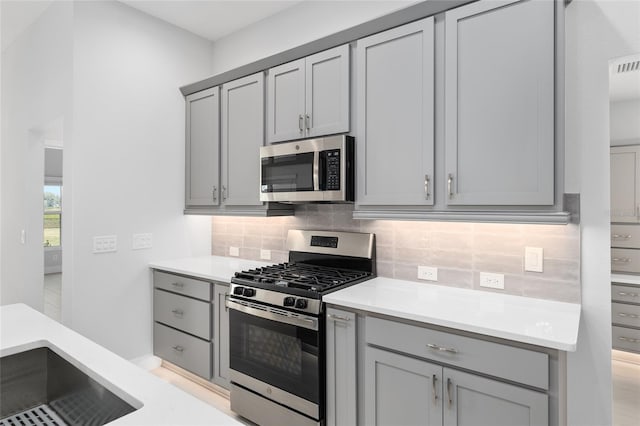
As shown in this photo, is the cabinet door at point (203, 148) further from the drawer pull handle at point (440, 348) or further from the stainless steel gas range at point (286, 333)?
the drawer pull handle at point (440, 348)

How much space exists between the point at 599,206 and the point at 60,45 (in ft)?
11.8

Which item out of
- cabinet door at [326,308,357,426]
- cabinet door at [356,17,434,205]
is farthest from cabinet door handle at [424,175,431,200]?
cabinet door at [326,308,357,426]

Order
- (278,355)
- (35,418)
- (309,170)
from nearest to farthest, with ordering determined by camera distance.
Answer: (35,418)
(278,355)
(309,170)

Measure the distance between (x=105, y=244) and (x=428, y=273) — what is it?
2343 mm

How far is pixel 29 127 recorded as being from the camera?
3.29m

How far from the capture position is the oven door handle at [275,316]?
80.0 inches

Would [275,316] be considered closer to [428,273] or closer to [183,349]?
[428,273]

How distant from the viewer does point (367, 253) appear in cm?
252

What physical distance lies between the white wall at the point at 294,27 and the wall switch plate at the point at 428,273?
1627mm

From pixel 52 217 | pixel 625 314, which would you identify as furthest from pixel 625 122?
pixel 52 217

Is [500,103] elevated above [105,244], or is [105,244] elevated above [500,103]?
[500,103]

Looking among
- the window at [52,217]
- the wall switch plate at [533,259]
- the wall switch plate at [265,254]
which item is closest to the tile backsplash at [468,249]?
the wall switch plate at [533,259]

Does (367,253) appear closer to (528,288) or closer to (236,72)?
(528,288)

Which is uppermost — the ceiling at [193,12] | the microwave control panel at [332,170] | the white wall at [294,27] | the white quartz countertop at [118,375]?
the ceiling at [193,12]
